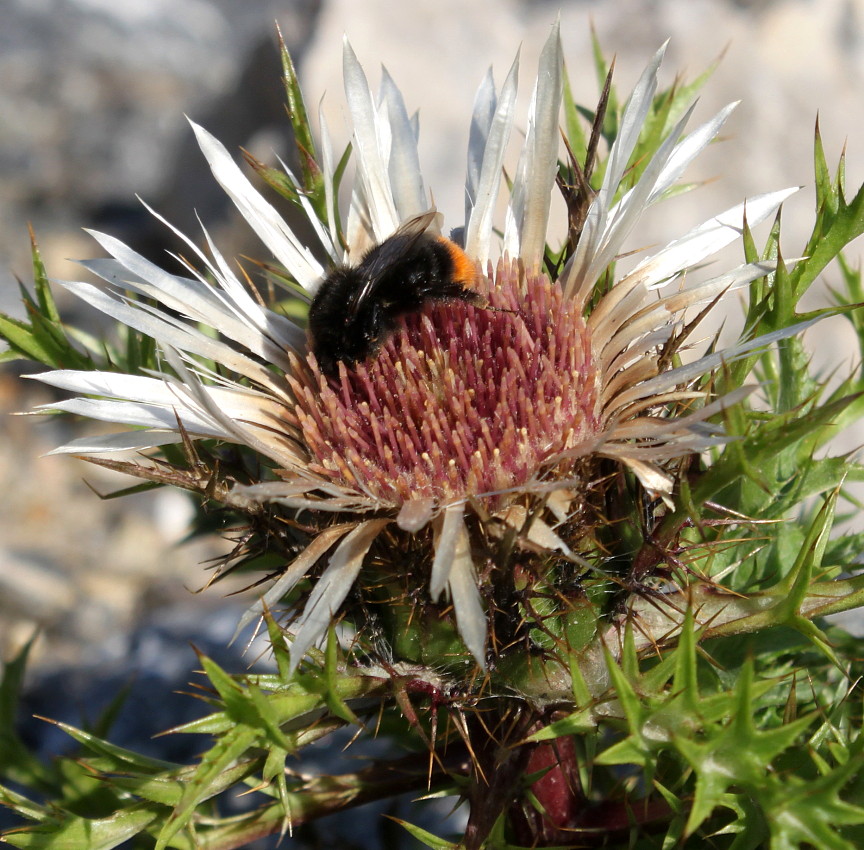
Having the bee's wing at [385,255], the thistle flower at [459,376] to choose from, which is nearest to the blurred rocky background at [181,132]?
the thistle flower at [459,376]

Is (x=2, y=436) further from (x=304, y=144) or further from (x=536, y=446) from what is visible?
(x=536, y=446)

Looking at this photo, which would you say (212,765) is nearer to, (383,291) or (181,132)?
(383,291)

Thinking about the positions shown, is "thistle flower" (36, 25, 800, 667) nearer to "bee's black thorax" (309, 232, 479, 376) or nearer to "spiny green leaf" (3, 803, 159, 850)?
"bee's black thorax" (309, 232, 479, 376)

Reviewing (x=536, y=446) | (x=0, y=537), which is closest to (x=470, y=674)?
(x=536, y=446)

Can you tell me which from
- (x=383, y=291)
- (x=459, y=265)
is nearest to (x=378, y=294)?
(x=383, y=291)

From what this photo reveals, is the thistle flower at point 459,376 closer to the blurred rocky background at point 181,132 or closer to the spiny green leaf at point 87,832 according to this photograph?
the spiny green leaf at point 87,832

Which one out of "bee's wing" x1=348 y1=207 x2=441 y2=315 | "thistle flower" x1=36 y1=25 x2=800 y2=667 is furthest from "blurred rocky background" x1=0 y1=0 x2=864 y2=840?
"bee's wing" x1=348 y1=207 x2=441 y2=315
